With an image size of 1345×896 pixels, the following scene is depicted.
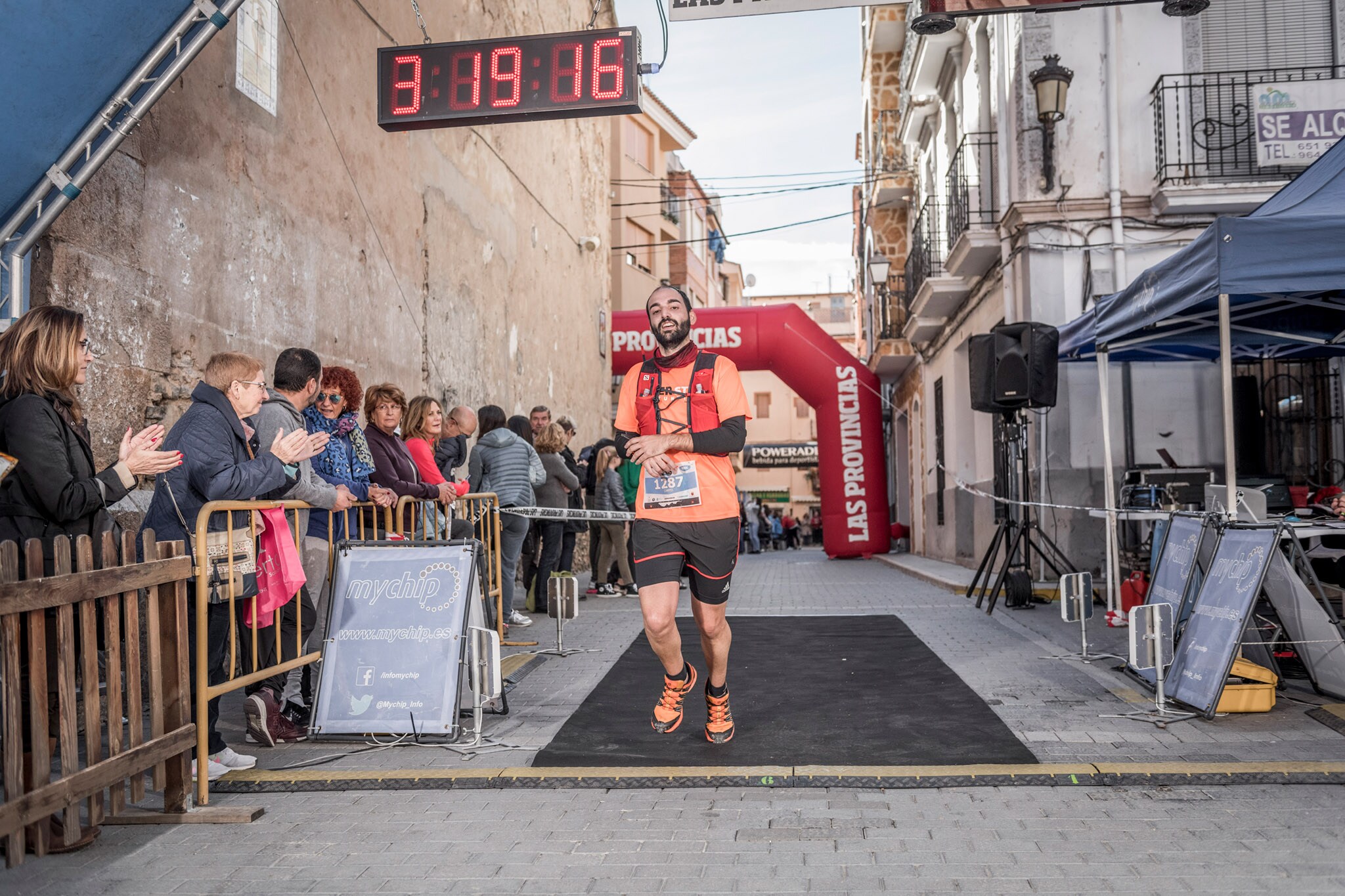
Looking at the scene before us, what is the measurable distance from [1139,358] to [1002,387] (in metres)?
1.38

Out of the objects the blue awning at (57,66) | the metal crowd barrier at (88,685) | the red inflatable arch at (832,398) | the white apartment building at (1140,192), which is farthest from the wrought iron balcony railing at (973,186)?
the metal crowd barrier at (88,685)

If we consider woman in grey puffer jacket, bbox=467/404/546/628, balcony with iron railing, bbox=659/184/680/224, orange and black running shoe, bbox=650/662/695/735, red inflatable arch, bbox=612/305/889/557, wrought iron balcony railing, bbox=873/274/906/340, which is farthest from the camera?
balcony with iron railing, bbox=659/184/680/224

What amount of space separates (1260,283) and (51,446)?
5833 mm

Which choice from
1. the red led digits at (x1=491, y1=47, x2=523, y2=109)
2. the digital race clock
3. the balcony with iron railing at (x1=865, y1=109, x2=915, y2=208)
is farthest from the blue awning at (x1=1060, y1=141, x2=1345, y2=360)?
the balcony with iron railing at (x1=865, y1=109, x2=915, y2=208)

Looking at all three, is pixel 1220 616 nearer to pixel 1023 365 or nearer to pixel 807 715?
pixel 807 715

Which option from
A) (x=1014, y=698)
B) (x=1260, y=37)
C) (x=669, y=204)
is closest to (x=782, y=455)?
(x=669, y=204)

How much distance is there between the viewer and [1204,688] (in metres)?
5.50

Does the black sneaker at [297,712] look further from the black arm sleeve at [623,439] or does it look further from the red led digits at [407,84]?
the red led digits at [407,84]

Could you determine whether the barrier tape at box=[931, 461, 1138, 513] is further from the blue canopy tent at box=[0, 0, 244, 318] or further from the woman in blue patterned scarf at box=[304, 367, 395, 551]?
the blue canopy tent at box=[0, 0, 244, 318]

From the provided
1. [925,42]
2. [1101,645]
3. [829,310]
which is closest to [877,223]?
[925,42]

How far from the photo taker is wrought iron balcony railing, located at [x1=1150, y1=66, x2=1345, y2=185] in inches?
477

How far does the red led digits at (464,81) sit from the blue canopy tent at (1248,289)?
4.93 metres

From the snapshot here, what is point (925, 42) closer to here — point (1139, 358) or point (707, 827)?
point (1139, 358)

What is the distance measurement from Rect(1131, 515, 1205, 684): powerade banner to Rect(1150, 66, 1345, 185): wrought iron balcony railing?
6.71 meters
